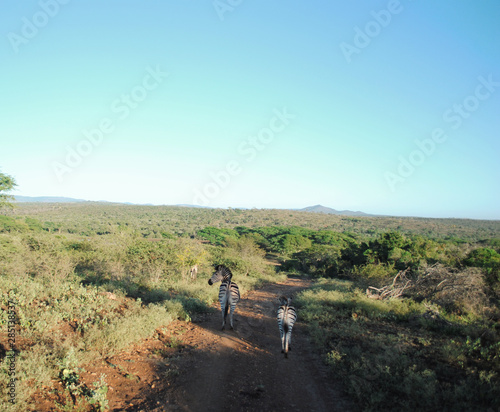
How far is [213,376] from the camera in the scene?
6387mm

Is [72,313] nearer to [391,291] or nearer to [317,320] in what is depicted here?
[317,320]

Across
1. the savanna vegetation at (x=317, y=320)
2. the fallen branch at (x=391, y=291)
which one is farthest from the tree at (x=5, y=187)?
the fallen branch at (x=391, y=291)

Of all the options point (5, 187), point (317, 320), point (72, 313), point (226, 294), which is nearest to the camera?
point (72, 313)

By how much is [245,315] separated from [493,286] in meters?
10.9

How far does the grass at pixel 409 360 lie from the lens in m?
5.20

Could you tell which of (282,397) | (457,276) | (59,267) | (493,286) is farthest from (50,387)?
(493,286)

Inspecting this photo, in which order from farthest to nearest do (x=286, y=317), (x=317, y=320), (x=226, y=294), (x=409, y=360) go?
1. (x=317, y=320)
2. (x=226, y=294)
3. (x=286, y=317)
4. (x=409, y=360)

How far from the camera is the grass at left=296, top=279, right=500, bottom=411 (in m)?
5.20

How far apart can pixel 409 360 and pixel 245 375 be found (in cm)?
385

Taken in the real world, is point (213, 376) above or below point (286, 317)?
below

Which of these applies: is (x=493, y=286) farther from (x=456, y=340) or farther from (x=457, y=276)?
(x=456, y=340)

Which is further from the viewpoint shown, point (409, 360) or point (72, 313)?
point (72, 313)

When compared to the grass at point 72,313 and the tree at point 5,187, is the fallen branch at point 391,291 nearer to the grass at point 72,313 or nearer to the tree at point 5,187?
the grass at point 72,313

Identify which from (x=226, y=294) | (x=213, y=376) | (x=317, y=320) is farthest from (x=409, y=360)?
(x=226, y=294)
